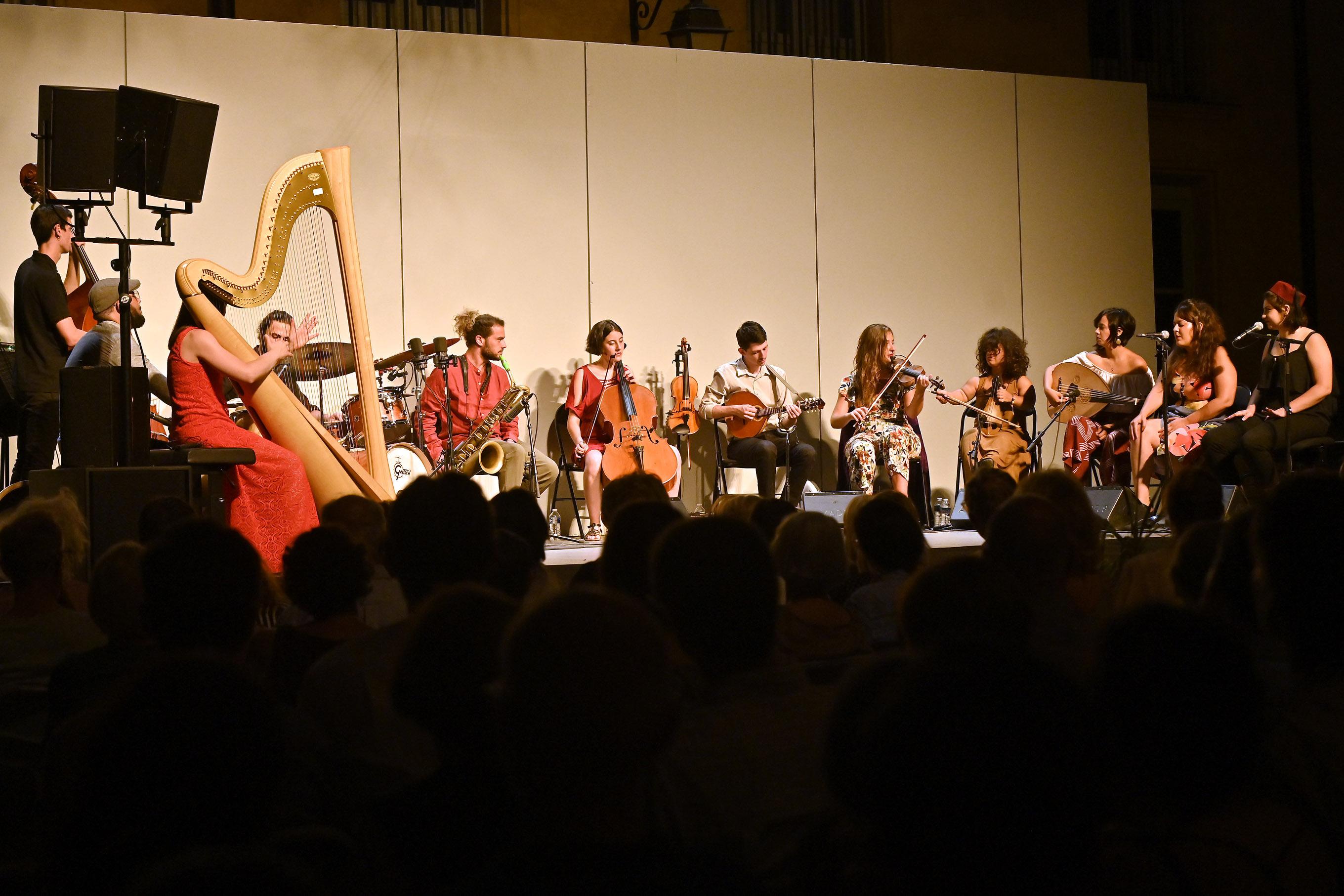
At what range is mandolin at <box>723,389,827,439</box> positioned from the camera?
715cm

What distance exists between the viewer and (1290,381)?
6.40 m

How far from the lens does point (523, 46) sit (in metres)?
7.59

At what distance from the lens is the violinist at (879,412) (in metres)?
6.79

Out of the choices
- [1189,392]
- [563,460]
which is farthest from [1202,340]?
[563,460]

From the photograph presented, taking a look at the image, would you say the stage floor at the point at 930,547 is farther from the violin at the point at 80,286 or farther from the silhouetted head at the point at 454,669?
the silhouetted head at the point at 454,669

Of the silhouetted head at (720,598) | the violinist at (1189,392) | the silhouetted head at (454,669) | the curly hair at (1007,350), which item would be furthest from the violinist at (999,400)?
the silhouetted head at (454,669)

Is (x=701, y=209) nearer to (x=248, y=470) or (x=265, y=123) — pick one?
(x=265, y=123)

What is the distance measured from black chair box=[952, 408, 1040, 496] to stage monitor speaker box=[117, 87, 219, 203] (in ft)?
13.9

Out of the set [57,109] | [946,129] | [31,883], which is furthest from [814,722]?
[946,129]

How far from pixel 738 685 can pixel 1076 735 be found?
24.3 inches

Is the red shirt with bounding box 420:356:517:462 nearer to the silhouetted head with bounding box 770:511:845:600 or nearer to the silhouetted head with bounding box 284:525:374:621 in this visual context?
the silhouetted head with bounding box 770:511:845:600

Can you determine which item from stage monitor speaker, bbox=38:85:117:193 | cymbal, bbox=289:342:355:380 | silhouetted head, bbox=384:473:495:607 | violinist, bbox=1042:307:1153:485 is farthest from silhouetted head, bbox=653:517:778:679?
violinist, bbox=1042:307:1153:485

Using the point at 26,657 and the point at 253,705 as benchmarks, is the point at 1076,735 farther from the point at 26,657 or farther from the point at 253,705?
the point at 26,657

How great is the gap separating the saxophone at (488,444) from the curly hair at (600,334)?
45 centimetres
